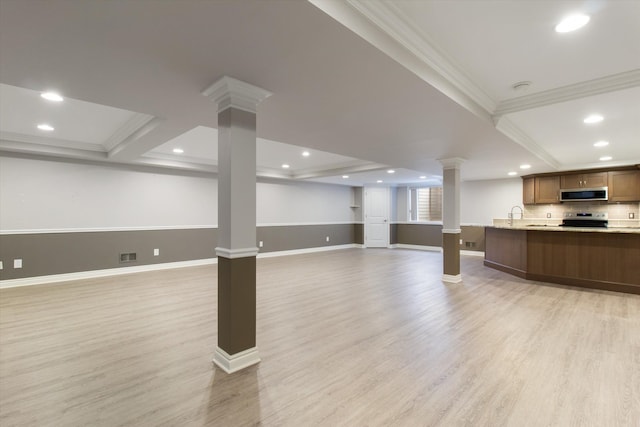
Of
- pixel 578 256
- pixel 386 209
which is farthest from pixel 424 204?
pixel 578 256

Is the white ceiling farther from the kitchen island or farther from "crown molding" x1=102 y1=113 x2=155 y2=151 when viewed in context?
the kitchen island

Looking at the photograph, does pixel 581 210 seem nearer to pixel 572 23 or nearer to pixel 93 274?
pixel 572 23

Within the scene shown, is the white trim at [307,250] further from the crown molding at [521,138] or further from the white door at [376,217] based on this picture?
the crown molding at [521,138]

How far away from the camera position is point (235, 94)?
2342mm

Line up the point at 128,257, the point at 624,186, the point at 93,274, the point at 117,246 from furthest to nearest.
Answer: the point at 624,186, the point at 128,257, the point at 117,246, the point at 93,274

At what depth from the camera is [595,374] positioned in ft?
7.54

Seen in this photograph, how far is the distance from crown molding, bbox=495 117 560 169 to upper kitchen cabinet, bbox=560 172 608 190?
164 cm

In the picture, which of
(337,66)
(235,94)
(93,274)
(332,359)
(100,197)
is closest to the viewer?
(337,66)

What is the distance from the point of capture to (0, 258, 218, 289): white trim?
490 cm

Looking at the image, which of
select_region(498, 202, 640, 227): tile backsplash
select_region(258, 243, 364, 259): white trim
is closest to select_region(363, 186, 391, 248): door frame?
select_region(258, 243, 364, 259): white trim

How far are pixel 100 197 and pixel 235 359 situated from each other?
5.18 m

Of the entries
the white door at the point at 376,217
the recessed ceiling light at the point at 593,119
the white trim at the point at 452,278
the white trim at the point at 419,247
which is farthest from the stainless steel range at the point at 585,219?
the white door at the point at 376,217

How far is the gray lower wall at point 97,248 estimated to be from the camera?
4941 mm

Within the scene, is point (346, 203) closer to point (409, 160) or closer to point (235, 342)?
point (409, 160)
